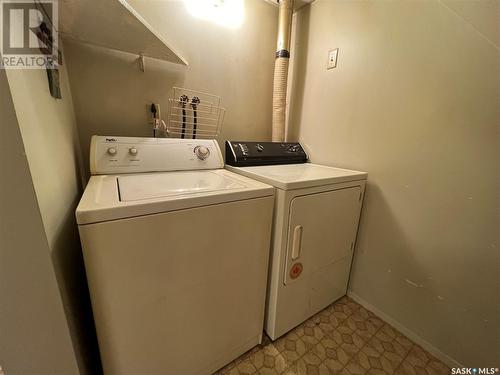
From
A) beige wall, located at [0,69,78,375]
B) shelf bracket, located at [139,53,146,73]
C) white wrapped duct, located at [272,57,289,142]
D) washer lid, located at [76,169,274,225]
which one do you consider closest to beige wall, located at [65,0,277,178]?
shelf bracket, located at [139,53,146,73]

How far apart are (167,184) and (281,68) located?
1.35 m

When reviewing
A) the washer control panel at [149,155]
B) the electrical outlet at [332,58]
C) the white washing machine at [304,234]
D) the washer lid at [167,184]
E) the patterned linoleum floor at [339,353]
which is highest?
the electrical outlet at [332,58]

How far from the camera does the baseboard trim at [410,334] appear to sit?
1.09m

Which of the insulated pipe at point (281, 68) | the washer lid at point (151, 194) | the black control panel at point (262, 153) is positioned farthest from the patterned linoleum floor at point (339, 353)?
the insulated pipe at point (281, 68)

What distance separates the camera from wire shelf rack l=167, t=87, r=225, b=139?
1474 mm

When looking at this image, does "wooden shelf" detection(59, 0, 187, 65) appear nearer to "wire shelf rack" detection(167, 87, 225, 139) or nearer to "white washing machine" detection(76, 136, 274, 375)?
"wire shelf rack" detection(167, 87, 225, 139)

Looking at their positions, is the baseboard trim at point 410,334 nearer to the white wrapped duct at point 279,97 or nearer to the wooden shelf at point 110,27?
the white wrapped duct at point 279,97

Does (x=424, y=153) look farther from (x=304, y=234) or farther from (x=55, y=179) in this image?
(x=55, y=179)

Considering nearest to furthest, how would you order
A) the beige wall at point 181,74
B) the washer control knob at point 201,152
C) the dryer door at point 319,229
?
the dryer door at point 319,229
the beige wall at point 181,74
the washer control knob at point 201,152

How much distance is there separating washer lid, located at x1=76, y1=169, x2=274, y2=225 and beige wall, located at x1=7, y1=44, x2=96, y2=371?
0.09 meters

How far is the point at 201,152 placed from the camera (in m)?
1.33

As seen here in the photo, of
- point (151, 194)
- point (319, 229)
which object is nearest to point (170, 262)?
point (151, 194)

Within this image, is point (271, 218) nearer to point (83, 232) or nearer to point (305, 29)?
point (83, 232)

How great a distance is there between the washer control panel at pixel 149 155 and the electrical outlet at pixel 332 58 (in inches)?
40.2
